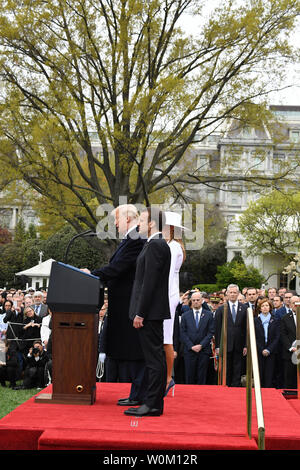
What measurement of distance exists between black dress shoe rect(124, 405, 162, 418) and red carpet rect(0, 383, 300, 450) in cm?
8

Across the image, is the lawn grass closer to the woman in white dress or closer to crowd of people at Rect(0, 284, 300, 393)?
crowd of people at Rect(0, 284, 300, 393)

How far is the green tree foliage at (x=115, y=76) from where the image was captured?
19.5 m

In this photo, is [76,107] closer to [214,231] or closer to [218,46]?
[218,46]

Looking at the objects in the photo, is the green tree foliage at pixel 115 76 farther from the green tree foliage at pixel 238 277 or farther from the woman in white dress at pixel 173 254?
the green tree foliage at pixel 238 277

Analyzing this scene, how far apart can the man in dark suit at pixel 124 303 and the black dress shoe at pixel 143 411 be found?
0.53 metres

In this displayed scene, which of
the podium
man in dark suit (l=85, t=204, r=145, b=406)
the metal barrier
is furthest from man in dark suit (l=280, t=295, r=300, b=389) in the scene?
the podium

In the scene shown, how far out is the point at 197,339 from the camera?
39.7 feet

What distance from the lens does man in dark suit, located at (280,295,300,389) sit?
1196 cm

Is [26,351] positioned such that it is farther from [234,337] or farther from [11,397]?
[234,337]

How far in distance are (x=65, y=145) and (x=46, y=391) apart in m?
13.0

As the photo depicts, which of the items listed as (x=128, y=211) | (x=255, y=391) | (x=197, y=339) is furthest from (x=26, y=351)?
A: (x=255, y=391)

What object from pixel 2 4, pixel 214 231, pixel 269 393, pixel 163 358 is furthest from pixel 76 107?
pixel 214 231

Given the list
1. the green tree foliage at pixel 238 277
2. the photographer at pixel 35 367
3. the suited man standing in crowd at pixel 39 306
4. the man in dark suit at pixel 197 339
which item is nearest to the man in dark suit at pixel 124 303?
the man in dark suit at pixel 197 339

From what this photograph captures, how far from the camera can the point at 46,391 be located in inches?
293
